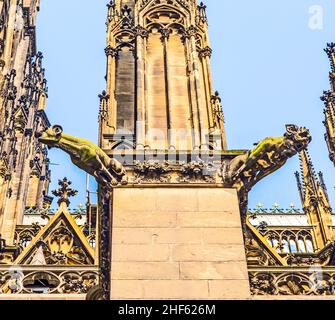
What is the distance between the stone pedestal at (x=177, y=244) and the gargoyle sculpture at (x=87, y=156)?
0.26 metres

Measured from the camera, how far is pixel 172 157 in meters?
10.6

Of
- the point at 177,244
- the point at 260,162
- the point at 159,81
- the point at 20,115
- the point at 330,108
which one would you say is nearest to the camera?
the point at 177,244

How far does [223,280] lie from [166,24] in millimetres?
6191

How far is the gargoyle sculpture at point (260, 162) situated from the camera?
1009cm

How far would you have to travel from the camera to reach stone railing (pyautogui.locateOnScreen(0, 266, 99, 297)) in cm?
1216

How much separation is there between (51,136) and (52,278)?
386 centimetres

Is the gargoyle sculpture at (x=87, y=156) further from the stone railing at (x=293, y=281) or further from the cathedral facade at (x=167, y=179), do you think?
the stone railing at (x=293, y=281)

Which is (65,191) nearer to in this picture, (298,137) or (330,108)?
(330,108)

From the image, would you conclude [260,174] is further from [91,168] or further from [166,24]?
[166,24]

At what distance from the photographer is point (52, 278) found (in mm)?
12945

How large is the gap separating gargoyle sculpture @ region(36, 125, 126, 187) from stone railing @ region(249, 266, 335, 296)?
8.08 ft

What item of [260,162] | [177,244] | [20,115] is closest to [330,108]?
[20,115]

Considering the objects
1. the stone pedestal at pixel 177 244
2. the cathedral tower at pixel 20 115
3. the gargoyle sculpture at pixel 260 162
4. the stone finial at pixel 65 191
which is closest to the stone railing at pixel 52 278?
the stone pedestal at pixel 177 244
